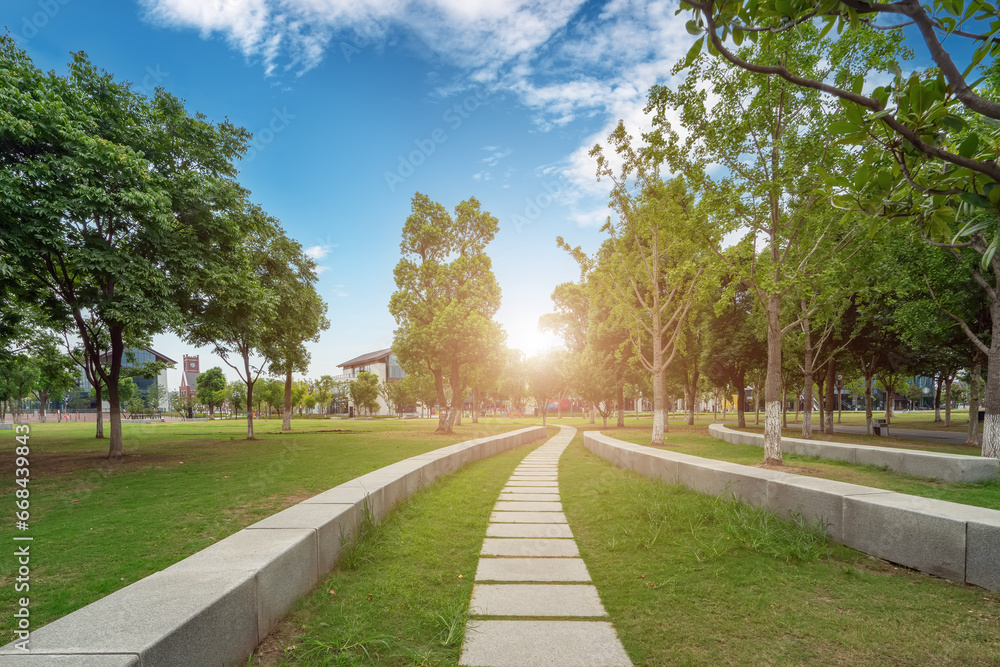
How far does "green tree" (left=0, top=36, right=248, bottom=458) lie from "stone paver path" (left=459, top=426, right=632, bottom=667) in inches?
443

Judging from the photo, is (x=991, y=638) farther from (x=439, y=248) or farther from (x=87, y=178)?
(x=439, y=248)

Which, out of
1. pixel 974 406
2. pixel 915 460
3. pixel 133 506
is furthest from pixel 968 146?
pixel 974 406

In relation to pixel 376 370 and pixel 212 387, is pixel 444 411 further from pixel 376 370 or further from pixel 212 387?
pixel 376 370

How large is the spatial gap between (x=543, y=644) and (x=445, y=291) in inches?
926

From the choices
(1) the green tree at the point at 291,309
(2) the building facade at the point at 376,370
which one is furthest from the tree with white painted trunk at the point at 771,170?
(2) the building facade at the point at 376,370

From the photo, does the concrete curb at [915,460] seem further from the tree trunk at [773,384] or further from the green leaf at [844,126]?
the green leaf at [844,126]

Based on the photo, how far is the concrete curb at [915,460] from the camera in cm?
984

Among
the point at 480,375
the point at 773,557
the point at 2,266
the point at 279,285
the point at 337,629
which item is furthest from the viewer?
the point at 480,375

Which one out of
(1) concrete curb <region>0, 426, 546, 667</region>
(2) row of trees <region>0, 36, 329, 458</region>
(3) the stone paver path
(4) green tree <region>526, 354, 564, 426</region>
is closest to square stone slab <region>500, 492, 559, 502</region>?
(3) the stone paver path

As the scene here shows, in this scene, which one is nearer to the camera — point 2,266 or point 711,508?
point 711,508

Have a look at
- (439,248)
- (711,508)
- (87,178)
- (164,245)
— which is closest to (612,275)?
(439,248)

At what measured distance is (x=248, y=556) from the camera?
365 centimetres

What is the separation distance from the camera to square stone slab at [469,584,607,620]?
4.11 m

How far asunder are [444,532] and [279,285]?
19.3m
